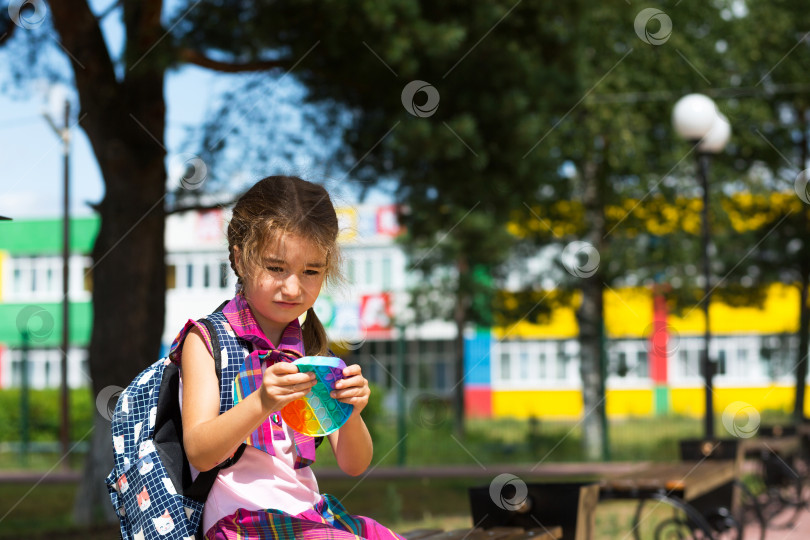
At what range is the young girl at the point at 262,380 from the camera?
77.0 inches

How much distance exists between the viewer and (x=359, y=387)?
6.25ft

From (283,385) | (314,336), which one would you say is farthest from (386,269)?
(283,385)

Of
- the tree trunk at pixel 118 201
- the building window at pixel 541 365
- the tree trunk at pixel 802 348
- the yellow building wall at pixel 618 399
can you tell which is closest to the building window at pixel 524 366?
the building window at pixel 541 365

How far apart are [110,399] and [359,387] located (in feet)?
19.4

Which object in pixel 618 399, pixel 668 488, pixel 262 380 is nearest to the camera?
pixel 262 380

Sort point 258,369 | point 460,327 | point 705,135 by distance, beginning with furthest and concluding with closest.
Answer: point 460,327, point 705,135, point 258,369

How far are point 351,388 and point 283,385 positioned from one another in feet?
0.49

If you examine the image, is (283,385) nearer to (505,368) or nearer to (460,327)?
(460,327)

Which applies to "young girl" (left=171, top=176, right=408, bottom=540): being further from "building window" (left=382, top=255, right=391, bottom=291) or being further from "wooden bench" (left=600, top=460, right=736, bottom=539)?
"building window" (left=382, top=255, right=391, bottom=291)

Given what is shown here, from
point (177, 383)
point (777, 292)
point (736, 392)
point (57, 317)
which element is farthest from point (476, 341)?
point (177, 383)

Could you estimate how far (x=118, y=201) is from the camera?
788cm

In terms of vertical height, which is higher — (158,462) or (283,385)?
(283,385)

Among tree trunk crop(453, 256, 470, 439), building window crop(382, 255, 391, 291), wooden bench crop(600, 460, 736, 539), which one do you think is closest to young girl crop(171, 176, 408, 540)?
wooden bench crop(600, 460, 736, 539)

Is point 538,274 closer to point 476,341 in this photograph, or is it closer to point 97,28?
point 97,28
